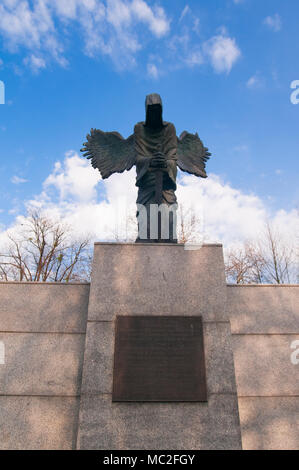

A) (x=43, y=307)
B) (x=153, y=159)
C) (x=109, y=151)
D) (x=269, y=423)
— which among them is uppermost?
(x=109, y=151)

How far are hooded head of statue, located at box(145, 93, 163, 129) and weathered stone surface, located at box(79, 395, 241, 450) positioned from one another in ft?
17.3

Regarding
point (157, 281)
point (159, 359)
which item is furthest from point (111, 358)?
point (157, 281)

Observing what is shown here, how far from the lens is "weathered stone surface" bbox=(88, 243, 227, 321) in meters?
4.94

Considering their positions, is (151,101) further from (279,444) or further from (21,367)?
(279,444)

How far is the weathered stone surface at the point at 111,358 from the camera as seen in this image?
4422 millimetres

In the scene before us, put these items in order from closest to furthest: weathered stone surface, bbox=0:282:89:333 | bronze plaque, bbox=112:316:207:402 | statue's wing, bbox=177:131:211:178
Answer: bronze plaque, bbox=112:316:207:402, weathered stone surface, bbox=0:282:89:333, statue's wing, bbox=177:131:211:178

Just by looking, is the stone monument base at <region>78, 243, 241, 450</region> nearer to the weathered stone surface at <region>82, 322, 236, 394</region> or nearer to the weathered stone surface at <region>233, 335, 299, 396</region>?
the weathered stone surface at <region>82, 322, 236, 394</region>

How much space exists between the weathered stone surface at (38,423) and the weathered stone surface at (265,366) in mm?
2476

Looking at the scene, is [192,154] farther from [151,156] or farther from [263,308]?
[263,308]

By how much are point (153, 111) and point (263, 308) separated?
4.39 metres

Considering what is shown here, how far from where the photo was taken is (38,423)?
4516 millimetres

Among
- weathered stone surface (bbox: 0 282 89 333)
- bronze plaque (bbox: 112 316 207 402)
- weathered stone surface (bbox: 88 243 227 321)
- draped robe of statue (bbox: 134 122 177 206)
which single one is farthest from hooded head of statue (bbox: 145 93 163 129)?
bronze plaque (bbox: 112 316 207 402)

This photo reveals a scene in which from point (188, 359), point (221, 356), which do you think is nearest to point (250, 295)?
point (221, 356)

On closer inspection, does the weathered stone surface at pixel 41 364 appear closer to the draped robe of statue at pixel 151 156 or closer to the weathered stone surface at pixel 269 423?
the weathered stone surface at pixel 269 423
